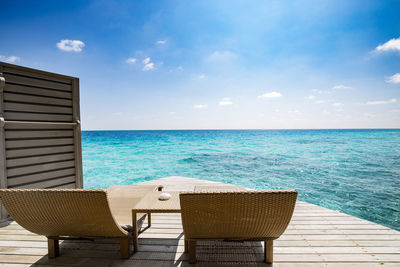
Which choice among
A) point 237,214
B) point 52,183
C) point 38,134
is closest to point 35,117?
point 38,134

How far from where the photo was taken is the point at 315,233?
6.63 feet

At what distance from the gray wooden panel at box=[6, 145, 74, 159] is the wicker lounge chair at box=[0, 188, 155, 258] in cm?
146

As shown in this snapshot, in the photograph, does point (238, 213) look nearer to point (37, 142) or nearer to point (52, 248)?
point (52, 248)

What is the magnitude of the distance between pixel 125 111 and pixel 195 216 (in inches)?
1190

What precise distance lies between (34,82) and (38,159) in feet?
3.53

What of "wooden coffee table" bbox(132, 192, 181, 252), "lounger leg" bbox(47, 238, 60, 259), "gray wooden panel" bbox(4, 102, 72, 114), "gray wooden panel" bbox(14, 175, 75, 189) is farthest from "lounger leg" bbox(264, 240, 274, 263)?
"gray wooden panel" bbox(4, 102, 72, 114)

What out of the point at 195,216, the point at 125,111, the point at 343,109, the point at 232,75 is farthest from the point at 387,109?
the point at 125,111

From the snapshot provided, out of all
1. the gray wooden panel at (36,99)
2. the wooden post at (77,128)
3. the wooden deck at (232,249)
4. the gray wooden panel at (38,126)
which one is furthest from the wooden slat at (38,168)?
the gray wooden panel at (36,99)

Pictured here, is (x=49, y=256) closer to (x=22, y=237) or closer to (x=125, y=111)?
(x=22, y=237)

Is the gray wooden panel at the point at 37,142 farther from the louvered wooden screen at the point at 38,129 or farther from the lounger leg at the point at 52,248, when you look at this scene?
the lounger leg at the point at 52,248

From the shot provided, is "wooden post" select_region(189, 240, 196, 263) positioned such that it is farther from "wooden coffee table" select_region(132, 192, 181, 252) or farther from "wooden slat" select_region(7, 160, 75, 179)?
"wooden slat" select_region(7, 160, 75, 179)

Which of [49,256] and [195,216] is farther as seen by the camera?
[49,256]

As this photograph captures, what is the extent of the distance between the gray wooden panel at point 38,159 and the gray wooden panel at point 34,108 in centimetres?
66

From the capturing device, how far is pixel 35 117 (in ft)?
8.45
